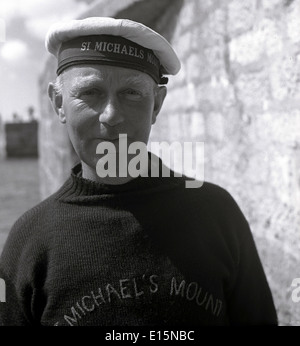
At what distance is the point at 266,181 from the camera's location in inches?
87.7

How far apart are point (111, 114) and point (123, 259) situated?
1.38 feet

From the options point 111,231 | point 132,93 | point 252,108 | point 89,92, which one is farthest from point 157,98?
point 252,108

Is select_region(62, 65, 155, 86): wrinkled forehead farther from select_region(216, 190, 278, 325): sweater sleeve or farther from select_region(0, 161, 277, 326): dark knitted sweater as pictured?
select_region(216, 190, 278, 325): sweater sleeve

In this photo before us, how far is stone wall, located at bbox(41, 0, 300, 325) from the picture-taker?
2.03m

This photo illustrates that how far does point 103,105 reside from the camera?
1.36m

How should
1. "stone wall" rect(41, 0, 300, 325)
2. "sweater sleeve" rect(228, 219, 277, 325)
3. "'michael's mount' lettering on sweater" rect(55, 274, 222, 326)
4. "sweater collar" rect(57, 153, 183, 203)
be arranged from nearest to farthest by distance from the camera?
"'michael's mount' lettering on sweater" rect(55, 274, 222, 326) < "sweater collar" rect(57, 153, 183, 203) < "sweater sleeve" rect(228, 219, 277, 325) < "stone wall" rect(41, 0, 300, 325)

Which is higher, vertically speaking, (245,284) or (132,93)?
(132,93)

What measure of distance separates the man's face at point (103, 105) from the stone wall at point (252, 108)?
87cm

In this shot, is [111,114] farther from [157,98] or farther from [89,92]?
[157,98]

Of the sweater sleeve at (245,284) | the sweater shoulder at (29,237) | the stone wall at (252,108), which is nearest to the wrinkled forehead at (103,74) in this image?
the sweater shoulder at (29,237)

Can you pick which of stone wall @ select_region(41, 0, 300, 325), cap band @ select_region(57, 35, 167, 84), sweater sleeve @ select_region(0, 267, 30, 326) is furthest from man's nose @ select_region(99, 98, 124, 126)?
stone wall @ select_region(41, 0, 300, 325)

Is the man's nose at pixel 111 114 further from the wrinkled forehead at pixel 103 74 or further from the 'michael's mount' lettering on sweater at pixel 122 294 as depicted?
the 'michael's mount' lettering on sweater at pixel 122 294
